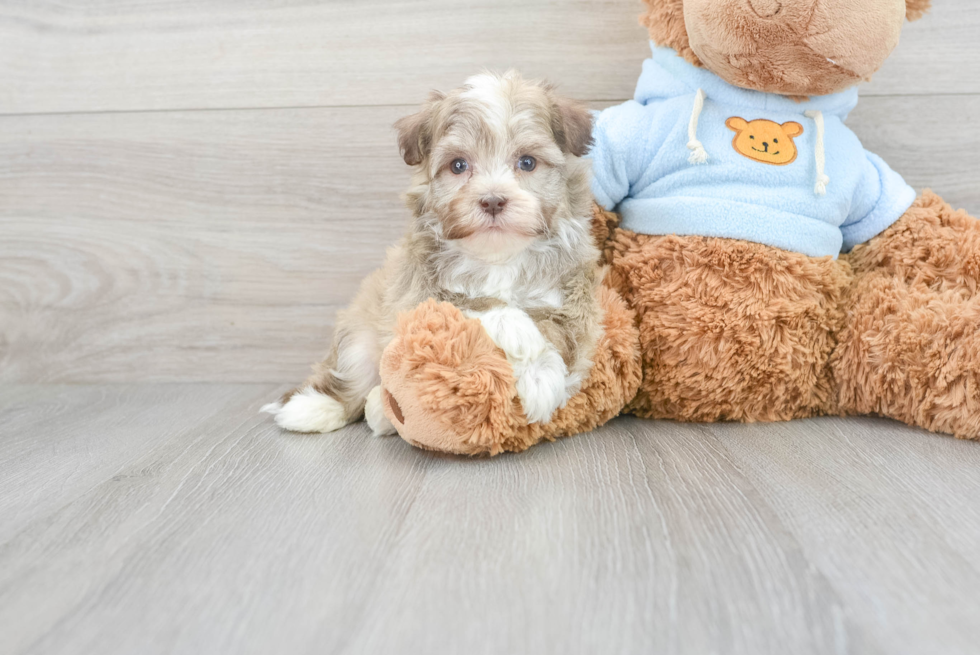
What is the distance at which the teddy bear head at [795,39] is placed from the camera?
4.35 feet

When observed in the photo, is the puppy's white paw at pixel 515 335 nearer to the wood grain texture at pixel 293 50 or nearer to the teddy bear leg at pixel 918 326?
the teddy bear leg at pixel 918 326

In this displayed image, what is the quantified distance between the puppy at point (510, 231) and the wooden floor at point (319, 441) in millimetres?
213

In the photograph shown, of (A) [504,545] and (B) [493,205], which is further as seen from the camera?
(B) [493,205]

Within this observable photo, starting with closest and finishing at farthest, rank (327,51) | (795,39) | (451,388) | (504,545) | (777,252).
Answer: (504,545) → (451,388) → (795,39) → (777,252) → (327,51)

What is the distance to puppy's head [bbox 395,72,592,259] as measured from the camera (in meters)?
1.27

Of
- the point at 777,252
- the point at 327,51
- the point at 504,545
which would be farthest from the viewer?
the point at 327,51

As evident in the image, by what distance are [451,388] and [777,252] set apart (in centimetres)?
71

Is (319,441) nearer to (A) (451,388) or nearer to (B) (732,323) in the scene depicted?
(A) (451,388)

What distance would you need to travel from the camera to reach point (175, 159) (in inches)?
76.1

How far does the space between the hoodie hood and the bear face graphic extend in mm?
38

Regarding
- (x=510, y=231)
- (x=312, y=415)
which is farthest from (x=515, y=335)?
(x=312, y=415)

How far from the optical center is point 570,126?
4.49ft

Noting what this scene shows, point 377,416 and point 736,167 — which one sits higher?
point 736,167

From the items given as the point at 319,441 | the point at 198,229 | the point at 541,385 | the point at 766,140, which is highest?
the point at 766,140
